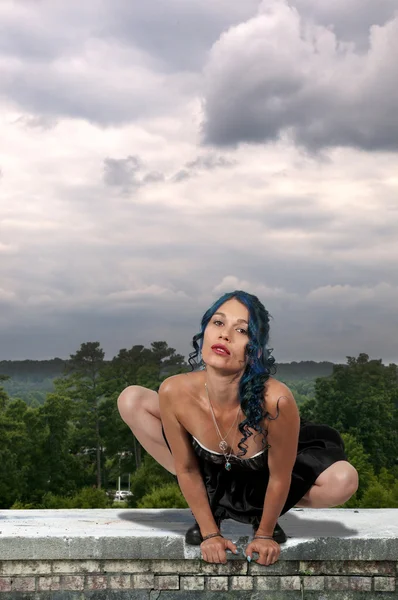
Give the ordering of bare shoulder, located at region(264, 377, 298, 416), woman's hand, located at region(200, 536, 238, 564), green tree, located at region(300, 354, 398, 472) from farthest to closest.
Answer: green tree, located at region(300, 354, 398, 472), woman's hand, located at region(200, 536, 238, 564), bare shoulder, located at region(264, 377, 298, 416)

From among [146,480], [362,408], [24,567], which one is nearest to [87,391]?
[146,480]

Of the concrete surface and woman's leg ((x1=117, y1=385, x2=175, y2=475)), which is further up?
woman's leg ((x1=117, y1=385, x2=175, y2=475))

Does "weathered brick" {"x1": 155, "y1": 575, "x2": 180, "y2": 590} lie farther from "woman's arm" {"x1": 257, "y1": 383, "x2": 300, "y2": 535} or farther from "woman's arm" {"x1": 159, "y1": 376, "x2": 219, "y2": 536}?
"woman's arm" {"x1": 257, "y1": 383, "x2": 300, "y2": 535}

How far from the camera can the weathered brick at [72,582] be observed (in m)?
5.33

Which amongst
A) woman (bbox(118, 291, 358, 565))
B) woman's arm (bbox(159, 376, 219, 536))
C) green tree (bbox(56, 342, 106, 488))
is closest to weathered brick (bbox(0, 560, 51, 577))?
woman (bbox(118, 291, 358, 565))

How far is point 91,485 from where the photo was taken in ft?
137

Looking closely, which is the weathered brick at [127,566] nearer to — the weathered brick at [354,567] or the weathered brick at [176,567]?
the weathered brick at [176,567]

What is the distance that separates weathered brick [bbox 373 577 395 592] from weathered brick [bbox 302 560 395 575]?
40mm

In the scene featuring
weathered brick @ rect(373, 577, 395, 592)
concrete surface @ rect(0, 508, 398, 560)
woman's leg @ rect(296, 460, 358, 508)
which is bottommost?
weathered brick @ rect(373, 577, 395, 592)

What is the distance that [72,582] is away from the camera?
5336 millimetres

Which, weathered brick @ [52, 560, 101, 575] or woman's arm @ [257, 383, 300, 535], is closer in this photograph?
woman's arm @ [257, 383, 300, 535]

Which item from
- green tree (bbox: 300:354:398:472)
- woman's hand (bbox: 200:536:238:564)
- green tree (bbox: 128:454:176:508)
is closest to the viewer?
woman's hand (bbox: 200:536:238:564)

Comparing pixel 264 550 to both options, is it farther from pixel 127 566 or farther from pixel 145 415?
pixel 145 415

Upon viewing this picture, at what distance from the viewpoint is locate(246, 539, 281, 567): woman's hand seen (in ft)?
16.6
